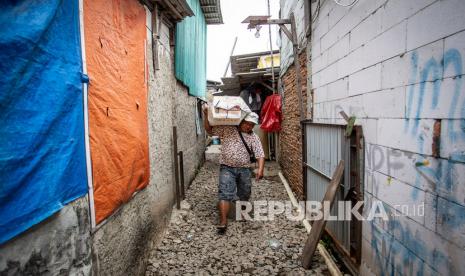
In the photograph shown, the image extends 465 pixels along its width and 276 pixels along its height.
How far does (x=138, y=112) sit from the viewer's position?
3.09 meters

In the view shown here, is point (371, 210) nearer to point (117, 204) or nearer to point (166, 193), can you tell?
point (117, 204)

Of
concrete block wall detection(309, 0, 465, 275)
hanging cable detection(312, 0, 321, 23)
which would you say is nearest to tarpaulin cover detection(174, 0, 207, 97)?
hanging cable detection(312, 0, 321, 23)

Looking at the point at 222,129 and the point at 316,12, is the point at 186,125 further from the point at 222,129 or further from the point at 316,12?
the point at 316,12

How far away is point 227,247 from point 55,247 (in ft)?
9.10

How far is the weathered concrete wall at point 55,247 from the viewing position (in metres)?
1.29

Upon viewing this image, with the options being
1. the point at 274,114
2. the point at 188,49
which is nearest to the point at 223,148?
the point at 188,49

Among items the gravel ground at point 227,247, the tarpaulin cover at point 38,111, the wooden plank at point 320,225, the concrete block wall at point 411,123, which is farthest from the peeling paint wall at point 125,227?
the concrete block wall at point 411,123

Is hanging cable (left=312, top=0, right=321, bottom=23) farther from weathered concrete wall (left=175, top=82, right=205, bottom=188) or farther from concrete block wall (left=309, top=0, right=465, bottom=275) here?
weathered concrete wall (left=175, top=82, right=205, bottom=188)

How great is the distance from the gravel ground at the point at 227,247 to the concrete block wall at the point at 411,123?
3.85 ft

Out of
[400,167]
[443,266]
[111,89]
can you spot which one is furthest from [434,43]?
[111,89]

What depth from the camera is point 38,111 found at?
1411mm

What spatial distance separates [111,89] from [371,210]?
279cm

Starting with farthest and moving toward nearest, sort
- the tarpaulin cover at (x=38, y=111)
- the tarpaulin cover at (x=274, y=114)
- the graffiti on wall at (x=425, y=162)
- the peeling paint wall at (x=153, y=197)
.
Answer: the tarpaulin cover at (x=274, y=114) < the peeling paint wall at (x=153, y=197) < the graffiti on wall at (x=425, y=162) < the tarpaulin cover at (x=38, y=111)

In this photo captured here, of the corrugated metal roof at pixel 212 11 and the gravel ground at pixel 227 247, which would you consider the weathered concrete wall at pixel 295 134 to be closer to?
the gravel ground at pixel 227 247
